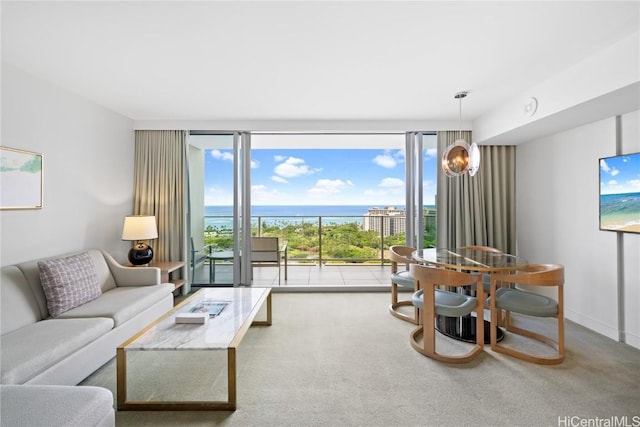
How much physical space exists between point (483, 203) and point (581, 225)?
3.95 feet

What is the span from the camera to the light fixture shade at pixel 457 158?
3010 mm

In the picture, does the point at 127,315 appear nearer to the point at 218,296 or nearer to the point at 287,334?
the point at 218,296

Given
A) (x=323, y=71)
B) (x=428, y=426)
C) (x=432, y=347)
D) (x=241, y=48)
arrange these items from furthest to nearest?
(x=323, y=71) < (x=432, y=347) < (x=241, y=48) < (x=428, y=426)

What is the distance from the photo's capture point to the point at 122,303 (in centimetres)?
273

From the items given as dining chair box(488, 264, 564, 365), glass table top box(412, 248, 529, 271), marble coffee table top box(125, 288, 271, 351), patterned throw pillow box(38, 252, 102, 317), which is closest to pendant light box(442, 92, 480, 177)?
glass table top box(412, 248, 529, 271)

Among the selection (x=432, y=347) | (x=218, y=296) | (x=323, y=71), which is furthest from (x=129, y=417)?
(x=323, y=71)

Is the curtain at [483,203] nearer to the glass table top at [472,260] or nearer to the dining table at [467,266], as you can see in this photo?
the glass table top at [472,260]

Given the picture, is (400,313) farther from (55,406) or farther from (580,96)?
(55,406)

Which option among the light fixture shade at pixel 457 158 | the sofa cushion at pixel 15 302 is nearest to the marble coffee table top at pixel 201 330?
the sofa cushion at pixel 15 302

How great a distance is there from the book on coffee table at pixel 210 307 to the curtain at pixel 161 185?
1874mm

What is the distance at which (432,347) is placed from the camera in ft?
8.30

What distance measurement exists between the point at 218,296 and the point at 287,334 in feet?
2.56

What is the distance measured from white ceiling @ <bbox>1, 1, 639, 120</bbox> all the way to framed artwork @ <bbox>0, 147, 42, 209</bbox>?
0.77m

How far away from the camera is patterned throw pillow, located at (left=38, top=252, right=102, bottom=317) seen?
8.17ft
